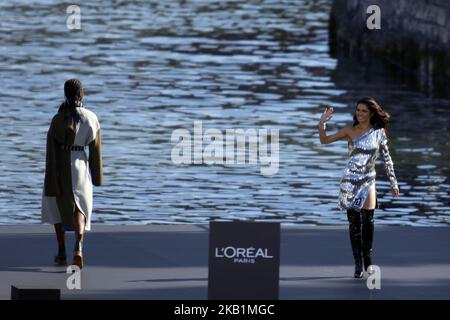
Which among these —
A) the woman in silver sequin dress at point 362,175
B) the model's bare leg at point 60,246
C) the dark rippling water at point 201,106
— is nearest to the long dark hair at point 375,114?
the woman in silver sequin dress at point 362,175

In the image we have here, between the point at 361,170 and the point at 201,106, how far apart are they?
58.4ft

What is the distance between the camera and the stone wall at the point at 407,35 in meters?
37.5

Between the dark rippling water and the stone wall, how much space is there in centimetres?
74

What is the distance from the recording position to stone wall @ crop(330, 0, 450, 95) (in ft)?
123

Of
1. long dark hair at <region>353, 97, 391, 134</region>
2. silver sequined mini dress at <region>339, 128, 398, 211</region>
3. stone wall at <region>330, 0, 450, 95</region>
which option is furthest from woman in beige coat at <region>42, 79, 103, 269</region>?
stone wall at <region>330, 0, 450, 95</region>

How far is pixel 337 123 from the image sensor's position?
31.3m

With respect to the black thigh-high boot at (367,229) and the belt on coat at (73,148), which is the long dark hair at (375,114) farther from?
the belt on coat at (73,148)

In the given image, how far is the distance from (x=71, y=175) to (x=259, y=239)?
3.63 m

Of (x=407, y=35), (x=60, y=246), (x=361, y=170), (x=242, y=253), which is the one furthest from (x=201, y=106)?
(x=242, y=253)

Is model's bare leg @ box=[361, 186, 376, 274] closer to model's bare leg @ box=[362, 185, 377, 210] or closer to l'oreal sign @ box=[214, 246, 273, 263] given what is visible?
model's bare leg @ box=[362, 185, 377, 210]

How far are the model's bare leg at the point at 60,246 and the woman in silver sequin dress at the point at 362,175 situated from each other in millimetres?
2642

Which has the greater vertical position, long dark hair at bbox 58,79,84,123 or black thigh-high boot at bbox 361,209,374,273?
long dark hair at bbox 58,79,84,123

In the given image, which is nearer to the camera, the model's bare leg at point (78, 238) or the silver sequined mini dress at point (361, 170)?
the silver sequined mini dress at point (361, 170)

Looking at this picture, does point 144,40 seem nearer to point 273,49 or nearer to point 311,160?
point 273,49
